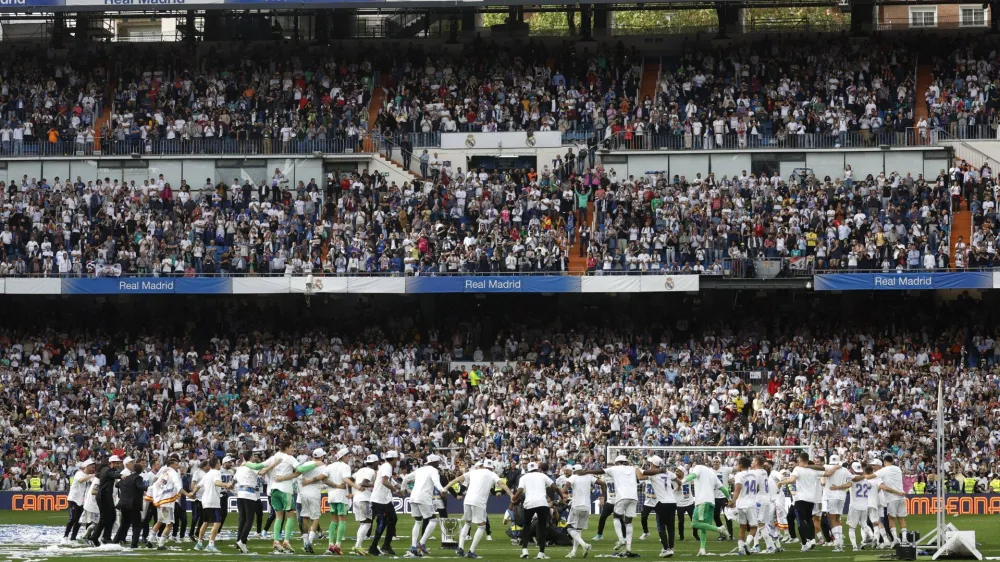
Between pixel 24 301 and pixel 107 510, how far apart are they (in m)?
25.3

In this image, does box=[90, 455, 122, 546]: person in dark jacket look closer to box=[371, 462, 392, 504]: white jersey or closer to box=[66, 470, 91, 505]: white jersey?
box=[66, 470, 91, 505]: white jersey

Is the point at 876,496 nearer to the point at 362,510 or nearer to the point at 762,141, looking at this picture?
the point at 362,510

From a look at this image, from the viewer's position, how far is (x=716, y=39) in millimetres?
53656

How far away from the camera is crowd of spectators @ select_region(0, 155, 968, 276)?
44781mm

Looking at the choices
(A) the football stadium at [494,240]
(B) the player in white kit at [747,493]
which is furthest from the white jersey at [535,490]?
(A) the football stadium at [494,240]

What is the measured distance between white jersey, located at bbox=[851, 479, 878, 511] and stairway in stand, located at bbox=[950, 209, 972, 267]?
21642 millimetres

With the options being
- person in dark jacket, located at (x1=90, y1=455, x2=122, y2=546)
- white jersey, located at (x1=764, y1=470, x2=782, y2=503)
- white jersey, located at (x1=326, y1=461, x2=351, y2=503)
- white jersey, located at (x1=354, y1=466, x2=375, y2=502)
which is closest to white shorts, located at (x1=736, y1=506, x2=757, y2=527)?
white jersey, located at (x1=764, y1=470, x2=782, y2=503)

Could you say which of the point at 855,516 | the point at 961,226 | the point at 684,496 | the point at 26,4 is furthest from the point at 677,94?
the point at 855,516

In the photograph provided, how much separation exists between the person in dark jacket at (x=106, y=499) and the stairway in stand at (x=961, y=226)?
1112 inches

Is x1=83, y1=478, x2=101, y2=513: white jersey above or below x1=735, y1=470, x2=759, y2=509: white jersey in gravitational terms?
below

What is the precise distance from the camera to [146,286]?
4612 centimetres

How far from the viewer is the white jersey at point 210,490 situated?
25.7 metres

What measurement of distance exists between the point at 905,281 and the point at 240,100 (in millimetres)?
24148

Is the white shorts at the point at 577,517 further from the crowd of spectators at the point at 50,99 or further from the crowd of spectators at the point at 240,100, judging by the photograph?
the crowd of spectators at the point at 50,99
